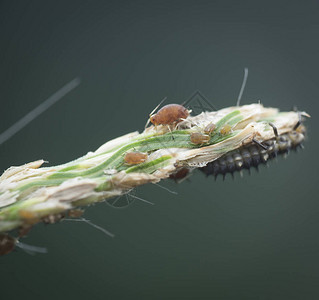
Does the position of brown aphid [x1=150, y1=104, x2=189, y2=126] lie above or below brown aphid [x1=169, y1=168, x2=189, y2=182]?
above

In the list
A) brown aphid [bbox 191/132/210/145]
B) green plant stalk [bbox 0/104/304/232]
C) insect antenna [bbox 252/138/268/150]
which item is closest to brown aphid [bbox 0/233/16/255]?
green plant stalk [bbox 0/104/304/232]

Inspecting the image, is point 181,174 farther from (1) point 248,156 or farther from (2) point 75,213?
(2) point 75,213

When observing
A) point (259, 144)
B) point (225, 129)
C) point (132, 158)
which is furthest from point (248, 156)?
point (132, 158)

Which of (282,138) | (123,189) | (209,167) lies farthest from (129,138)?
(282,138)

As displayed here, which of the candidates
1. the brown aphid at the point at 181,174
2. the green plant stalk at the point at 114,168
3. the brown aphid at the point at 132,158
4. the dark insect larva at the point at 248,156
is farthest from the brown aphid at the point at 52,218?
the dark insect larva at the point at 248,156

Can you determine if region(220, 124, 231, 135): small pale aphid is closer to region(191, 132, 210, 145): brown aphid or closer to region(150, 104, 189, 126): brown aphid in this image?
region(191, 132, 210, 145): brown aphid

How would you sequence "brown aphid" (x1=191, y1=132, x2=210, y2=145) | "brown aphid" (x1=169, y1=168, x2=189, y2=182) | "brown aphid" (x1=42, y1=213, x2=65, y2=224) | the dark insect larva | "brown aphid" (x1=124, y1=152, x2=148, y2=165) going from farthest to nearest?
1. the dark insect larva
2. "brown aphid" (x1=169, y1=168, x2=189, y2=182)
3. "brown aphid" (x1=191, y1=132, x2=210, y2=145)
4. "brown aphid" (x1=124, y1=152, x2=148, y2=165)
5. "brown aphid" (x1=42, y1=213, x2=65, y2=224)
